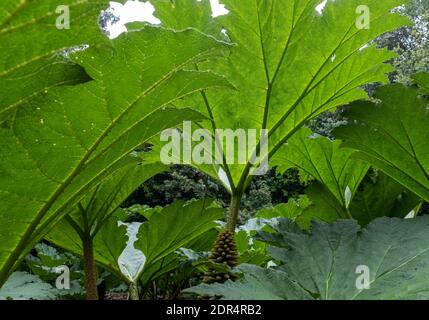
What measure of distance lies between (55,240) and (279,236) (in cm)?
67

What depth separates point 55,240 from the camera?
136 centimetres

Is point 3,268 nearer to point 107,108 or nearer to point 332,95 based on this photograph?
point 107,108

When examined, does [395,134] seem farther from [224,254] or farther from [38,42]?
[38,42]

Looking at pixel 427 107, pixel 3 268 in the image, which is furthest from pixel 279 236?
pixel 3 268

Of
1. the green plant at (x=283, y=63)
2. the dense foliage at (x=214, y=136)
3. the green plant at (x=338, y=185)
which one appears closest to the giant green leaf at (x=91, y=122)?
the dense foliage at (x=214, y=136)

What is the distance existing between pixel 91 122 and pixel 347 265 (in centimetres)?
61

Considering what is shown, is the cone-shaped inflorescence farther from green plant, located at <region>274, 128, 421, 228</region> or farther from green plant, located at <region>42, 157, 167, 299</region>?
green plant, located at <region>274, 128, 421, 228</region>

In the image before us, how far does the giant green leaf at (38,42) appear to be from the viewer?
0.54 m

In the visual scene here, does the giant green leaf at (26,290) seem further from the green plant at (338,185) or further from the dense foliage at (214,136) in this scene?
the green plant at (338,185)

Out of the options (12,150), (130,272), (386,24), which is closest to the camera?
(12,150)

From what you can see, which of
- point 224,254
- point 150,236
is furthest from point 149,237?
point 224,254

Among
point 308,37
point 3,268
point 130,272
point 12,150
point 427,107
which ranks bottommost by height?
point 130,272

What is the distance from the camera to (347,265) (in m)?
0.98

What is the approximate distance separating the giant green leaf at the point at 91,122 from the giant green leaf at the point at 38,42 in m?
0.06
